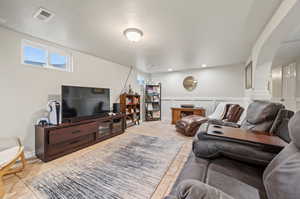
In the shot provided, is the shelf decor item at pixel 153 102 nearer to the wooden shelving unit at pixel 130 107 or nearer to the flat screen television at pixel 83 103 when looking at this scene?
the wooden shelving unit at pixel 130 107

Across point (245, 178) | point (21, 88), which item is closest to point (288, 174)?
point (245, 178)

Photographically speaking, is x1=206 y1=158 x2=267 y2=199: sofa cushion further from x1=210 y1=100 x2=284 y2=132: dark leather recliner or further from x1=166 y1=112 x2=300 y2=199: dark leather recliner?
x1=210 y1=100 x2=284 y2=132: dark leather recliner

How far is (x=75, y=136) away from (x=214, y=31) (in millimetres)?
3212

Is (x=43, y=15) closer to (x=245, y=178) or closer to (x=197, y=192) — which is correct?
(x=197, y=192)

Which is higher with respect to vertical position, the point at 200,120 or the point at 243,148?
the point at 243,148

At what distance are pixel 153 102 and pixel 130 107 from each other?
1350 millimetres

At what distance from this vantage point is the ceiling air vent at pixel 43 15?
1.70 metres

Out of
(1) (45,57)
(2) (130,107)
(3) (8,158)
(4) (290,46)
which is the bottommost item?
(3) (8,158)

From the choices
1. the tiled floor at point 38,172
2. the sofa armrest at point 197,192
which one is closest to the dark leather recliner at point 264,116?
the tiled floor at point 38,172

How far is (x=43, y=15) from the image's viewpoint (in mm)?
1776

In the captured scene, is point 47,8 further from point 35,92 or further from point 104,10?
point 35,92

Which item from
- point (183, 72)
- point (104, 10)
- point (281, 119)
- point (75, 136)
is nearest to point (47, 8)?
point (104, 10)

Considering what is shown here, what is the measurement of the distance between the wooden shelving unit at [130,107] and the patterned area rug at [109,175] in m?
1.95

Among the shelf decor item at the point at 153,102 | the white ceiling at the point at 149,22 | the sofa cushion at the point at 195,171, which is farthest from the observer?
the shelf decor item at the point at 153,102
